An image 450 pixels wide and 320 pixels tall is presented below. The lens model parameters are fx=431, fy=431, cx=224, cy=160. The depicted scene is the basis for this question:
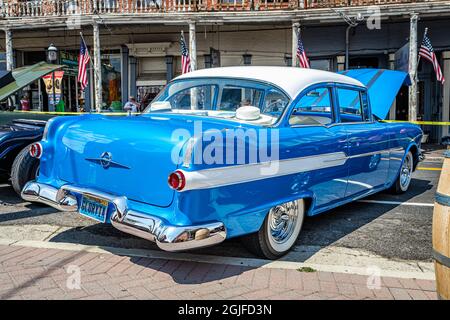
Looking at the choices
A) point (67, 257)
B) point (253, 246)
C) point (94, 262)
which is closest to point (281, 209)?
point (253, 246)

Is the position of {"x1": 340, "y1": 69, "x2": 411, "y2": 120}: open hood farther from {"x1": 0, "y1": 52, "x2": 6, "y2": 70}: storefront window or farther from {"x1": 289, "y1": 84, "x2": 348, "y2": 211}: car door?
{"x1": 0, "y1": 52, "x2": 6, "y2": 70}: storefront window

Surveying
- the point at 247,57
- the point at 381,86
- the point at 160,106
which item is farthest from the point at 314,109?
the point at 247,57

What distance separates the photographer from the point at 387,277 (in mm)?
3637

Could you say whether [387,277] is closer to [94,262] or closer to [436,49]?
[94,262]

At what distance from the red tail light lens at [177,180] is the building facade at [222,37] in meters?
12.3

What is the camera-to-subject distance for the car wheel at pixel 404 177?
674 cm

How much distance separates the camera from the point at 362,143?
5.15 m

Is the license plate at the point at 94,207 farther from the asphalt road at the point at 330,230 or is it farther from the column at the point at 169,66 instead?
the column at the point at 169,66

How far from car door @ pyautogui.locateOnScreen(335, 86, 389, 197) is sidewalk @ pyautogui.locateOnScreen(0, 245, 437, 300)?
1741mm

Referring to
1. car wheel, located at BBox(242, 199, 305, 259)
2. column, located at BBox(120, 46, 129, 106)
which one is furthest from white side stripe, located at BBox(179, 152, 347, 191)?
column, located at BBox(120, 46, 129, 106)

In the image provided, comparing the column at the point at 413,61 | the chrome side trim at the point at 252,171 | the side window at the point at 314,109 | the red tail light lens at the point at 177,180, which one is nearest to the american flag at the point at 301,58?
Answer: the column at the point at 413,61

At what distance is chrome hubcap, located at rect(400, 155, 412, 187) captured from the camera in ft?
22.4

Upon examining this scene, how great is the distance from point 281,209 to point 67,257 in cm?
207

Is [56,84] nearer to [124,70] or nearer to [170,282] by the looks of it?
[124,70]
